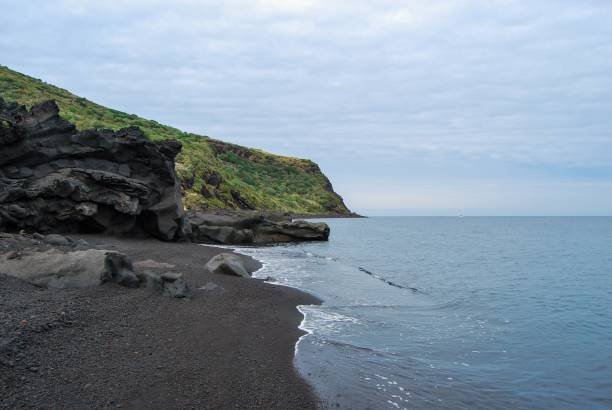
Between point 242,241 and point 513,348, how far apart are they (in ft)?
112

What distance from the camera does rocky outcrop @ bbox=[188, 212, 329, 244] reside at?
4159 centimetres

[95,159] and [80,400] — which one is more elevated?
[95,159]

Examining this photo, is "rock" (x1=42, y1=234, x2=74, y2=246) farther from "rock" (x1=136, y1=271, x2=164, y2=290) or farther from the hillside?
the hillside

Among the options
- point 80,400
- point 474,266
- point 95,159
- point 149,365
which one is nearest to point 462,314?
point 149,365

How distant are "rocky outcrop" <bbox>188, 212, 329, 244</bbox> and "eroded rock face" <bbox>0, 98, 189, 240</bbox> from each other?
564 cm

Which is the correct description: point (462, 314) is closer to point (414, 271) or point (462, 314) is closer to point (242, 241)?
point (414, 271)

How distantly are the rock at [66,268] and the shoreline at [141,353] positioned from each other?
0.44 meters

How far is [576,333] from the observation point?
14.6 meters

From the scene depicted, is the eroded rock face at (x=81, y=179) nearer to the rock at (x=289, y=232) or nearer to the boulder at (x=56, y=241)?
the boulder at (x=56, y=241)

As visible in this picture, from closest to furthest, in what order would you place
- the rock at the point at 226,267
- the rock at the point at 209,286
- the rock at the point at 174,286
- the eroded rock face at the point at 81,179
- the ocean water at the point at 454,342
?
the ocean water at the point at 454,342
the rock at the point at 174,286
the rock at the point at 209,286
the rock at the point at 226,267
the eroded rock face at the point at 81,179

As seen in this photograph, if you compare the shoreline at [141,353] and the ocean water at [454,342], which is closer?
the shoreline at [141,353]

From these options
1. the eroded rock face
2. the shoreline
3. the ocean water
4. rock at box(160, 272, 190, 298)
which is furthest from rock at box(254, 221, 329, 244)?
the shoreline

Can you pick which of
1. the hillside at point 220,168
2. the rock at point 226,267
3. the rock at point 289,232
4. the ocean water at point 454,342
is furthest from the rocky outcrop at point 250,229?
the hillside at point 220,168

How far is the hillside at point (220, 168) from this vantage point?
7436 centimetres
